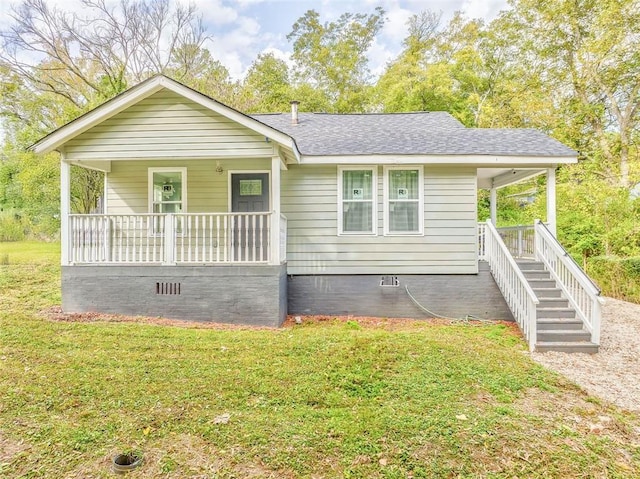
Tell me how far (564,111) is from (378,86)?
9.79 m

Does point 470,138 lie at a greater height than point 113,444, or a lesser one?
greater

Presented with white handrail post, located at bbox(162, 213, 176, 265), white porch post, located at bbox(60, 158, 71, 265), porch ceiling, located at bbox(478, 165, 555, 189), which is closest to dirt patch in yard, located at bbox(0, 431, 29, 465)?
white handrail post, located at bbox(162, 213, 176, 265)

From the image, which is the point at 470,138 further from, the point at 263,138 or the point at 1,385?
the point at 1,385

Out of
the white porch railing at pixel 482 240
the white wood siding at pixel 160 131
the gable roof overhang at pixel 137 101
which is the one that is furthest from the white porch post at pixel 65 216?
the white porch railing at pixel 482 240

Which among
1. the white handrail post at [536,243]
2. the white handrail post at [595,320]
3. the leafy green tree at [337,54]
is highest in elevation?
the leafy green tree at [337,54]

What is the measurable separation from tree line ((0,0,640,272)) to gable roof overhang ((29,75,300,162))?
35.6 ft

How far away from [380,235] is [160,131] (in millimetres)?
4750

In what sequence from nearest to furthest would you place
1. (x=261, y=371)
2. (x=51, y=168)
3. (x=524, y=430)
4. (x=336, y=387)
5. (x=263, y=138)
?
(x=524, y=430) < (x=336, y=387) < (x=261, y=371) < (x=263, y=138) < (x=51, y=168)

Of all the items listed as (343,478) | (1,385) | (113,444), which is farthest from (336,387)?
(1,385)

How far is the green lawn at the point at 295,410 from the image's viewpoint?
9.08 ft

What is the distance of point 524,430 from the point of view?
3.18 meters

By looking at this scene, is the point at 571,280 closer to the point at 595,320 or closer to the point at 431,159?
the point at 595,320

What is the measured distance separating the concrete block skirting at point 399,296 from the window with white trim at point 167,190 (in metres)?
3.18

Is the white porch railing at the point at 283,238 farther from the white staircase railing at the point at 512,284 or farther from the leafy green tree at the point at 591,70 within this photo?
the leafy green tree at the point at 591,70
